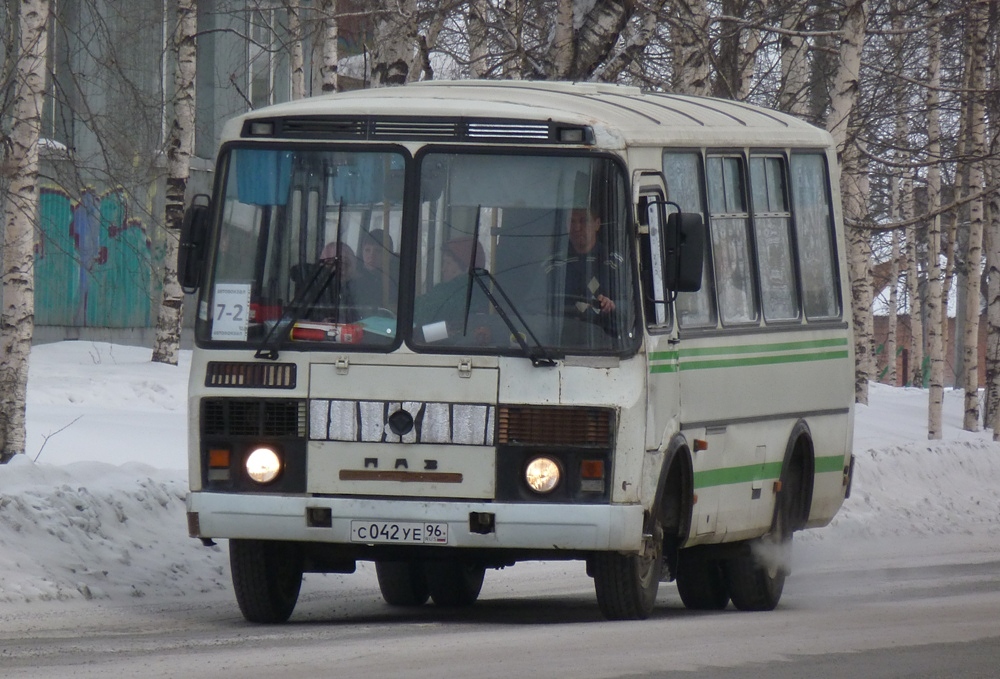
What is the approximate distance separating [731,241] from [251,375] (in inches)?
122

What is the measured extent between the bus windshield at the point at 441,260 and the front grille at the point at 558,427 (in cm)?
27

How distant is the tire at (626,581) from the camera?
891cm

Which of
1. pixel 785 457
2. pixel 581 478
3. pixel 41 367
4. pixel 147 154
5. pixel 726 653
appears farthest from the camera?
pixel 147 154

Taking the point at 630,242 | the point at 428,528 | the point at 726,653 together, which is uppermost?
the point at 630,242

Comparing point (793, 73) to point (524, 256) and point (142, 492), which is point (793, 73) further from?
point (524, 256)

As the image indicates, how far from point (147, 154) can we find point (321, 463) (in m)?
19.4

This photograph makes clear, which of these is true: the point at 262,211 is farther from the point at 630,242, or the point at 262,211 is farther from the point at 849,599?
the point at 849,599

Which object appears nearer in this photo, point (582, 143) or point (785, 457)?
point (582, 143)

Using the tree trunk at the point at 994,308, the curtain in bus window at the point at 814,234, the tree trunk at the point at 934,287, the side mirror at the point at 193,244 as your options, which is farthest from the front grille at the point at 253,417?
the tree trunk at the point at 994,308

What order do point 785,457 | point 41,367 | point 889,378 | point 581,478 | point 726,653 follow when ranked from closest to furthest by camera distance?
point 726,653, point 581,478, point 785,457, point 41,367, point 889,378

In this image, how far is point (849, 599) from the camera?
11.3 m

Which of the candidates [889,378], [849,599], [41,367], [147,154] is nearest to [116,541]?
[849,599]

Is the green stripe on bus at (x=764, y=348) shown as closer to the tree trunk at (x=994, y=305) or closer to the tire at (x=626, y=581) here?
the tire at (x=626, y=581)

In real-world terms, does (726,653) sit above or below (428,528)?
below
